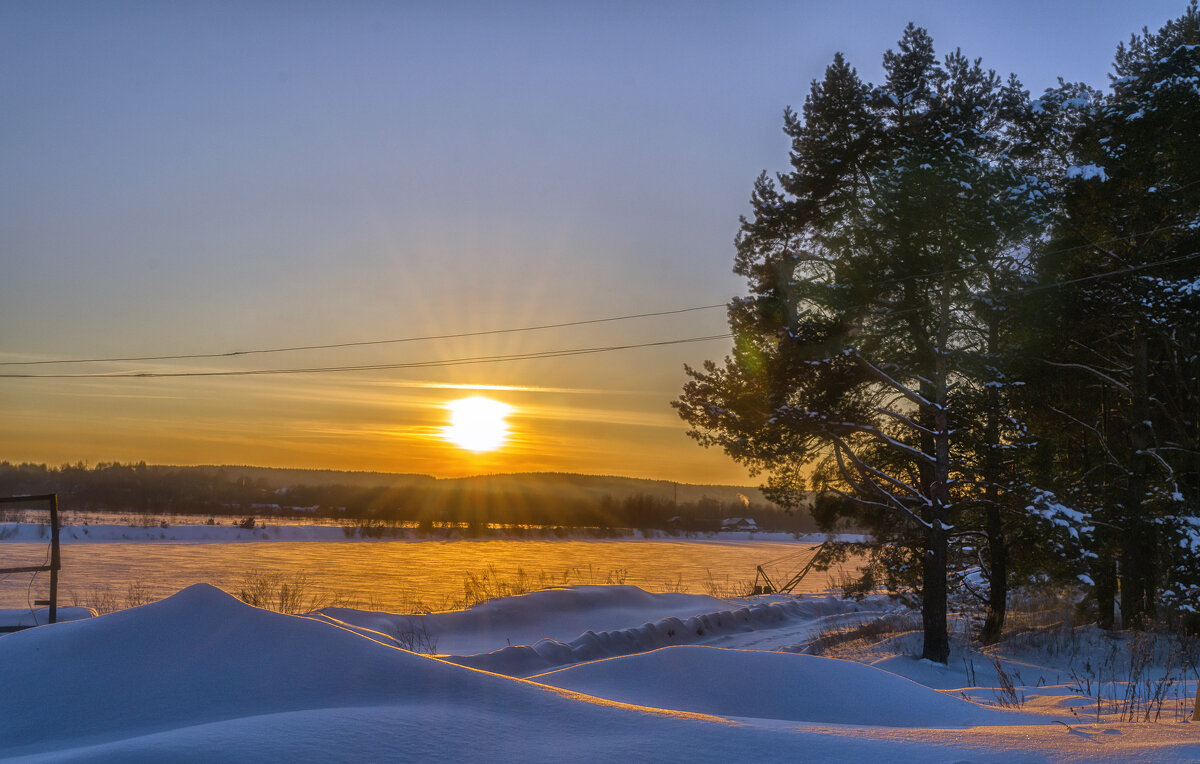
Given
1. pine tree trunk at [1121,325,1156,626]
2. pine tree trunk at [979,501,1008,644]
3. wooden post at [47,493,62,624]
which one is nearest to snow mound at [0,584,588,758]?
wooden post at [47,493,62,624]

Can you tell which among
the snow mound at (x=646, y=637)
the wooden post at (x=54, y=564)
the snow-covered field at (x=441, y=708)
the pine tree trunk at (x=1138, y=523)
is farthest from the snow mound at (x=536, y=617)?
the pine tree trunk at (x=1138, y=523)

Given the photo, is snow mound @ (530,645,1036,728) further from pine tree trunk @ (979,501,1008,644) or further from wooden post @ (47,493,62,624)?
pine tree trunk @ (979,501,1008,644)

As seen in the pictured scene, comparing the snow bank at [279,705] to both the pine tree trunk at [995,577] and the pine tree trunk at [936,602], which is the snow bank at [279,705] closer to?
the pine tree trunk at [936,602]

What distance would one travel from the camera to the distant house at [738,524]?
9262 centimetres

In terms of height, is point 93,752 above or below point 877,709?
above

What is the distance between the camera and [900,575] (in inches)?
656

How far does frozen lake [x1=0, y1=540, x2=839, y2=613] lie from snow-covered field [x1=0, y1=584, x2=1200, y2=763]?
12.1 m

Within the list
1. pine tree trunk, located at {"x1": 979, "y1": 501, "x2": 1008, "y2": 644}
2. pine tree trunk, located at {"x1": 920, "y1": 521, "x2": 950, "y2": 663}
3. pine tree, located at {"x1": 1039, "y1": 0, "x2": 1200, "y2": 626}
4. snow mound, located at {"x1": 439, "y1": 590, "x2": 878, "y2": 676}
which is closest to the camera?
snow mound, located at {"x1": 439, "y1": 590, "x2": 878, "y2": 676}

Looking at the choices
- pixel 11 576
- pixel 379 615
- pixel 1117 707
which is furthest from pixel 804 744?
pixel 11 576

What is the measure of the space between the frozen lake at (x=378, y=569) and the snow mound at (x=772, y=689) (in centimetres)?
1165

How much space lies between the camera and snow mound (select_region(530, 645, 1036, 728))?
5.93m

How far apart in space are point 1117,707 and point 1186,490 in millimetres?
11926

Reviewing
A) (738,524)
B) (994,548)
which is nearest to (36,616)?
(994,548)

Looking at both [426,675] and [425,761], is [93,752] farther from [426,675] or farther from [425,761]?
[426,675]
